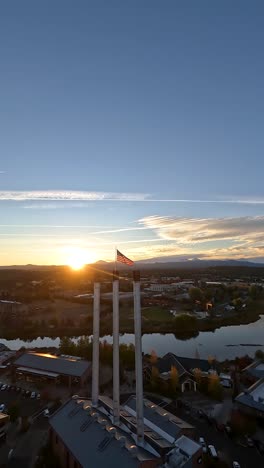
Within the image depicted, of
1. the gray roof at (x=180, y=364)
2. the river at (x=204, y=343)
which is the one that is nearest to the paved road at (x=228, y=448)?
the gray roof at (x=180, y=364)

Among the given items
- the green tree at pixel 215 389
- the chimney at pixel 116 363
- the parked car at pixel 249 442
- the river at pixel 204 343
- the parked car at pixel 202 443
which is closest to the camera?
the chimney at pixel 116 363

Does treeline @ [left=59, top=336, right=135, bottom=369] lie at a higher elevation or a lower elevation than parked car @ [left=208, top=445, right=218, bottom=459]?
higher

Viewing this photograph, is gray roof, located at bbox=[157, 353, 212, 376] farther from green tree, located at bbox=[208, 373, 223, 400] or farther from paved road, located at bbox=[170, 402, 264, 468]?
paved road, located at bbox=[170, 402, 264, 468]

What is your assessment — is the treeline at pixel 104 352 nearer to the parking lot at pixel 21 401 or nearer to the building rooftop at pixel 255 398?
the parking lot at pixel 21 401

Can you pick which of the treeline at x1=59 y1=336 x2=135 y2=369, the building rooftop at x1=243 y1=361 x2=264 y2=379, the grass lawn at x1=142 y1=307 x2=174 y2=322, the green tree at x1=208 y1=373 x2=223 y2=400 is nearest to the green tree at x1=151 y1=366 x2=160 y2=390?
the green tree at x1=208 y1=373 x2=223 y2=400

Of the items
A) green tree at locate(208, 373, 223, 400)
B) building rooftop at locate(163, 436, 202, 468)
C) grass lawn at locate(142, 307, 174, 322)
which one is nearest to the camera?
building rooftop at locate(163, 436, 202, 468)

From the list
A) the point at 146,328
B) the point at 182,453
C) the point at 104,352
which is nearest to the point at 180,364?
the point at 104,352

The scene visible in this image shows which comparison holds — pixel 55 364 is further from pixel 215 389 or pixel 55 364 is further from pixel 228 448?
pixel 228 448
